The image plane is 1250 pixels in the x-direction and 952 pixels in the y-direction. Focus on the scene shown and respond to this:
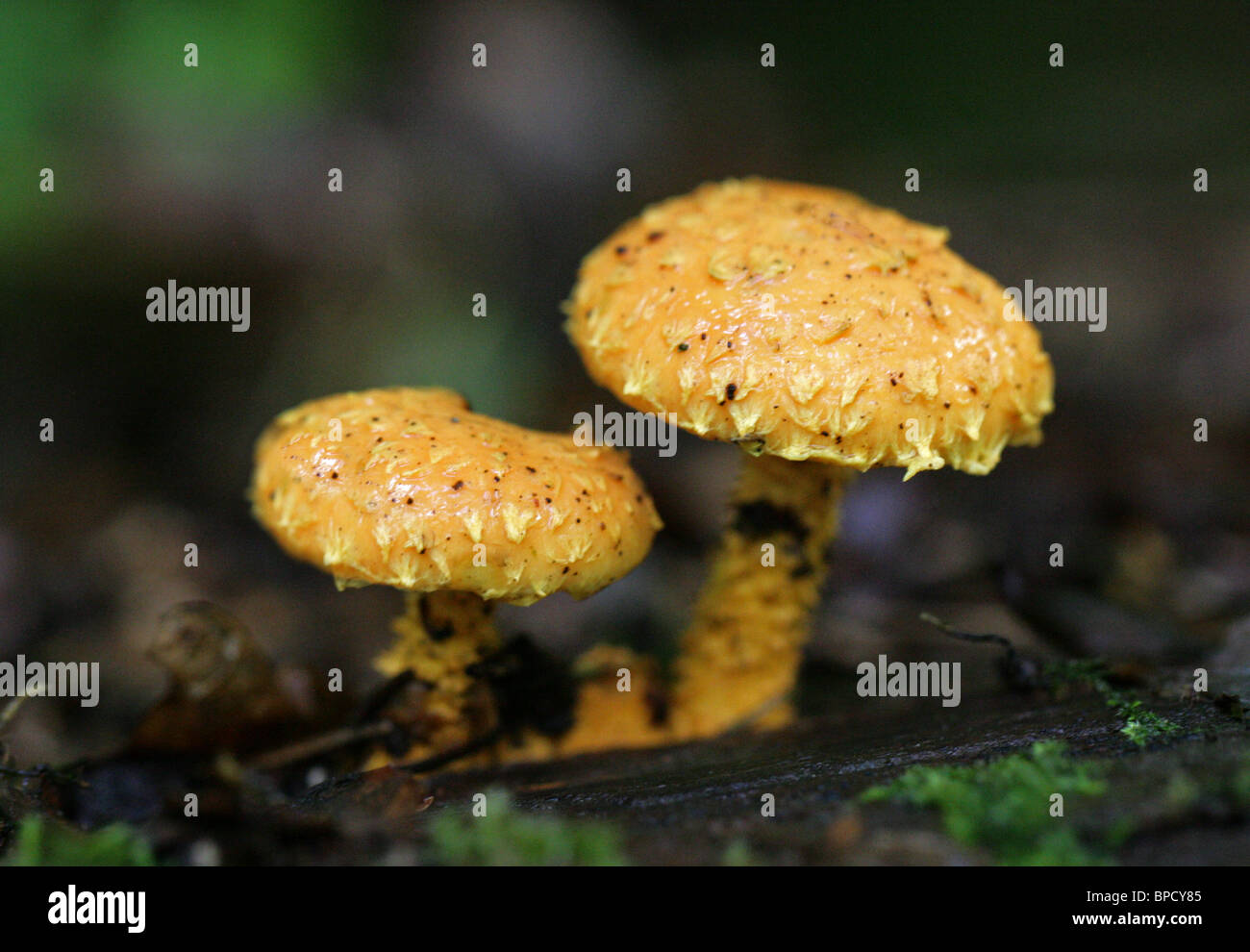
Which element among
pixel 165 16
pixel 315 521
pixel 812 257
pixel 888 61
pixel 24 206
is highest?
pixel 888 61

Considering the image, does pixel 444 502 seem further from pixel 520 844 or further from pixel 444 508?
pixel 520 844

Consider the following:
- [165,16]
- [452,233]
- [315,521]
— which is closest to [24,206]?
[165,16]

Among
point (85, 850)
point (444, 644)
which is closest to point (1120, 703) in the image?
point (444, 644)

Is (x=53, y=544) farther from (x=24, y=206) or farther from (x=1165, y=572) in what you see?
(x=1165, y=572)

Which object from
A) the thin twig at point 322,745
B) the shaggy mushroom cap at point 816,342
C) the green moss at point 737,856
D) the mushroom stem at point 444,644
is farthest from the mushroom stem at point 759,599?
the green moss at point 737,856

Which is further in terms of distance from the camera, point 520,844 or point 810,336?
point 810,336
